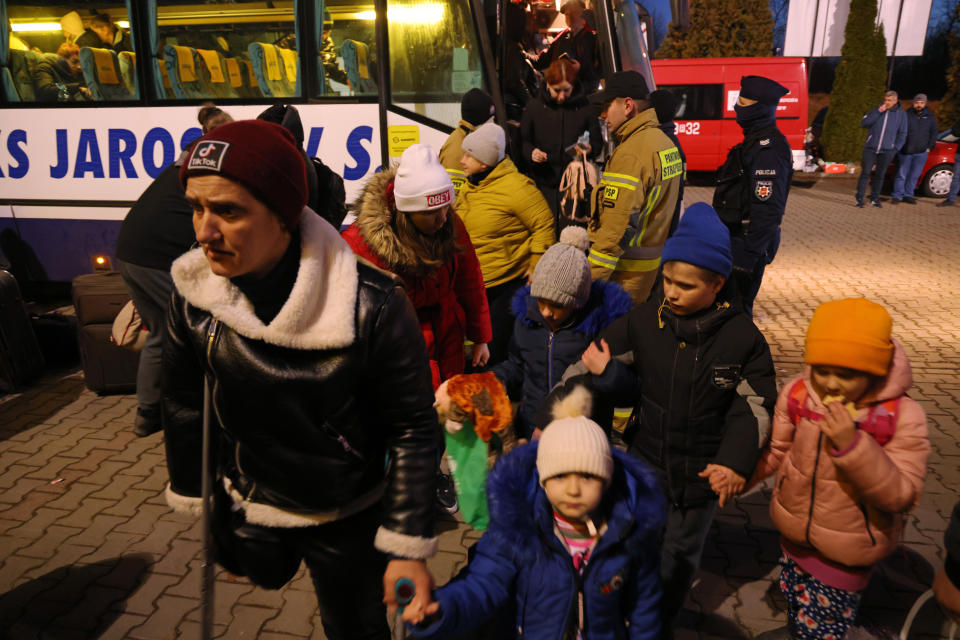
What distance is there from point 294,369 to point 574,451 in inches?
33.5

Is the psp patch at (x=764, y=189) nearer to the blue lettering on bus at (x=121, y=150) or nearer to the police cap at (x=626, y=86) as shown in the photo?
the police cap at (x=626, y=86)

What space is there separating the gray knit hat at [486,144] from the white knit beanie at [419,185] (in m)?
1.51

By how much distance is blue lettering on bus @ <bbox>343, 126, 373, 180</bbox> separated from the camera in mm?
6391

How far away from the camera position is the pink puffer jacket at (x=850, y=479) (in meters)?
2.30

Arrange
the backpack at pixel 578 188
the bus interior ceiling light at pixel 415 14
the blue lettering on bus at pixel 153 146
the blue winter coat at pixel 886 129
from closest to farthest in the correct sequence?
the backpack at pixel 578 188
the bus interior ceiling light at pixel 415 14
the blue lettering on bus at pixel 153 146
the blue winter coat at pixel 886 129

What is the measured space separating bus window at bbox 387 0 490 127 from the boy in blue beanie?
13.4ft

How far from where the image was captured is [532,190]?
4.82 metres

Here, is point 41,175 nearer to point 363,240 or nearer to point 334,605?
point 363,240

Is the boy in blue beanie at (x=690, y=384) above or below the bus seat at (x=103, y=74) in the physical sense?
below

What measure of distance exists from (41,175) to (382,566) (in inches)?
269

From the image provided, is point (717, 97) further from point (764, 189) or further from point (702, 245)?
point (702, 245)

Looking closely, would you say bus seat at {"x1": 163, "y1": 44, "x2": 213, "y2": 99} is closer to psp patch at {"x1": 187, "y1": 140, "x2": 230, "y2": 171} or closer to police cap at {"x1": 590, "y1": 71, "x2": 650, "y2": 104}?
police cap at {"x1": 590, "y1": 71, "x2": 650, "y2": 104}

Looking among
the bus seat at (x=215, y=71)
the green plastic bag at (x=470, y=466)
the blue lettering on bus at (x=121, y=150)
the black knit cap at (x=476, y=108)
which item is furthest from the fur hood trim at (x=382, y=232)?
the blue lettering on bus at (x=121, y=150)

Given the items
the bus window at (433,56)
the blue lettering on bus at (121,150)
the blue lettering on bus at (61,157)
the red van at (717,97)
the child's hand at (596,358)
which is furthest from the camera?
the red van at (717,97)
